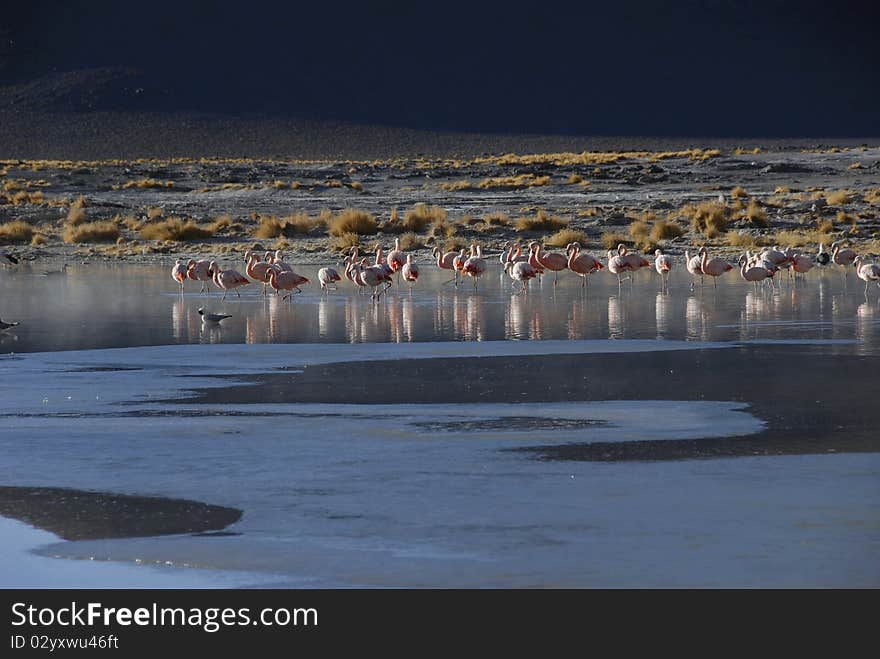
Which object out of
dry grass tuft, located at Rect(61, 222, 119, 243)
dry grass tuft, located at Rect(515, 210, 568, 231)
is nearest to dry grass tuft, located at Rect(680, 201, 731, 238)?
dry grass tuft, located at Rect(515, 210, 568, 231)

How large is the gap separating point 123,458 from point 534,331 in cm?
785

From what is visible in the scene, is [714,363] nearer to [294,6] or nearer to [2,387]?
[2,387]

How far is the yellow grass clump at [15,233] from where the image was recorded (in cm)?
3578

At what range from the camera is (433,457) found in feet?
30.4

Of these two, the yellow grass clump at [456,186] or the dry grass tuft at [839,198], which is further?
the yellow grass clump at [456,186]

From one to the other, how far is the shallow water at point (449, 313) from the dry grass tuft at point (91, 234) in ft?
32.8

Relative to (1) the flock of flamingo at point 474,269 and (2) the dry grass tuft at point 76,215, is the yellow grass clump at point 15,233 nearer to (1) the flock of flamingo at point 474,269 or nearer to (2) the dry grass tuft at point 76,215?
(2) the dry grass tuft at point 76,215

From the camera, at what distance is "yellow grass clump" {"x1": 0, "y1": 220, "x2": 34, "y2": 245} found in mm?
35781

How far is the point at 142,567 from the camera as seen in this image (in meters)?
6.83

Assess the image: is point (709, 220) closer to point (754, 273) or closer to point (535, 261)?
point (535, 261)

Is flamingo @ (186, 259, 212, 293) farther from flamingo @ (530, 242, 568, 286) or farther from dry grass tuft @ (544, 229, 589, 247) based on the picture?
dry grass tuft @ (544, 229, 589, 247)

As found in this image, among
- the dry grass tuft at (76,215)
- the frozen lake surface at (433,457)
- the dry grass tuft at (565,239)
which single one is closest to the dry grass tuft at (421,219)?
the dry grass tuft at (565,239)

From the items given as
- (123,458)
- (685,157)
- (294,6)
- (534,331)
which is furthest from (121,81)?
(123,458)

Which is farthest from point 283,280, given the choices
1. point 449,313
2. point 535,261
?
point 535,261
